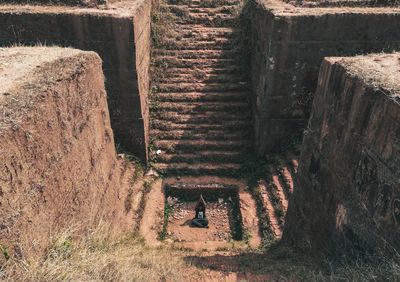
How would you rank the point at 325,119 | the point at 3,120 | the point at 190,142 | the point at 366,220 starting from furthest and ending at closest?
1. the point at 190,142
2. the point at 325,119
3. the point at 366,220
4. the point at 3,120

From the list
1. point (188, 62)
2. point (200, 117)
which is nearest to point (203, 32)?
point (188, 62)

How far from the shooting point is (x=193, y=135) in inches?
324

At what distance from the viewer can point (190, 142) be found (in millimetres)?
8125

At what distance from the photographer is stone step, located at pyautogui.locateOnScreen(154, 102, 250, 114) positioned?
8.48m

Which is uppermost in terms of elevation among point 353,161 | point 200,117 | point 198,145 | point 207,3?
point 207,3

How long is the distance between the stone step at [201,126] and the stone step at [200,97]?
644 millimetres

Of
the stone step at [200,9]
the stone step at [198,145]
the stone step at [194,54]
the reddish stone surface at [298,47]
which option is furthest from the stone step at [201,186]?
the stone step at [200,9]

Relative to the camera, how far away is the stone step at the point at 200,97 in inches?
338

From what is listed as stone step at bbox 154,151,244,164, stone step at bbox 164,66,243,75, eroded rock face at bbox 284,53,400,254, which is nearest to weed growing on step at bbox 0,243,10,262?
eroded rock face at bbox 284,53,400,254

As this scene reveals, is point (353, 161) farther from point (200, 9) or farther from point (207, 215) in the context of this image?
point (200, 9)

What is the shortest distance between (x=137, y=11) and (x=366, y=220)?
19.4 feet

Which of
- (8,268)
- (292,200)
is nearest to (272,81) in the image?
(292,200)

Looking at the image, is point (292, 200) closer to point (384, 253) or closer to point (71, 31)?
point (384, 253)

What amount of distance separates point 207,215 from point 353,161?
397 centimetres
